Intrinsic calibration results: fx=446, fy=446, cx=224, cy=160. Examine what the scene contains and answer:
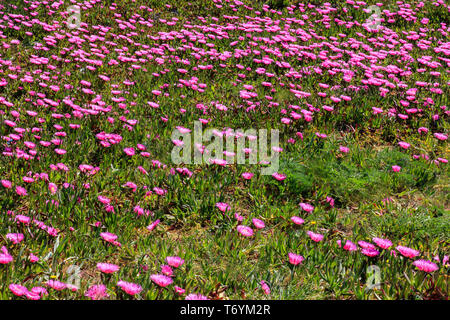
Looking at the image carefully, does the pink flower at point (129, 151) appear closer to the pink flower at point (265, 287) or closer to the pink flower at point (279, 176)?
the pink flower at point (279, 176)

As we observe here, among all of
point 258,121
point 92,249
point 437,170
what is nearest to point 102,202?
point 92,249

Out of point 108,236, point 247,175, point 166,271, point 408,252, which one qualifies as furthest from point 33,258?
point 408,252

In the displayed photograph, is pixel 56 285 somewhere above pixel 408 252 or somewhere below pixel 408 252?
below

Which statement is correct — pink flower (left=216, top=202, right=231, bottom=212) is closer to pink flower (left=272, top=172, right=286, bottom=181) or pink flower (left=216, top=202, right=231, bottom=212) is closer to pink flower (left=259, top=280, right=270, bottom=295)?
pink flower (left=272, top=172, right=286, bottom=181)

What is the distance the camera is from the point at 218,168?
3.64 metres

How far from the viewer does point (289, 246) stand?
2.79m

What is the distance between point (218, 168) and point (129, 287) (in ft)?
5.35

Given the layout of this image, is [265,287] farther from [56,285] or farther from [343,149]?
[343,149]

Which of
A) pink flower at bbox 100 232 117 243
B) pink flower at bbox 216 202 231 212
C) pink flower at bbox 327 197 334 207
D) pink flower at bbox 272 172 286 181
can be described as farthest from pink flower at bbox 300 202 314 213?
pink flower at bbox 100 232 117 243

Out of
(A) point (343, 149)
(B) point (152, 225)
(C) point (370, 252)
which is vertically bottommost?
(B) point (152, 225)

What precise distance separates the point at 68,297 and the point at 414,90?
4.20 metres

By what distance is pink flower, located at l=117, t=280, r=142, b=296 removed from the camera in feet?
7.05
